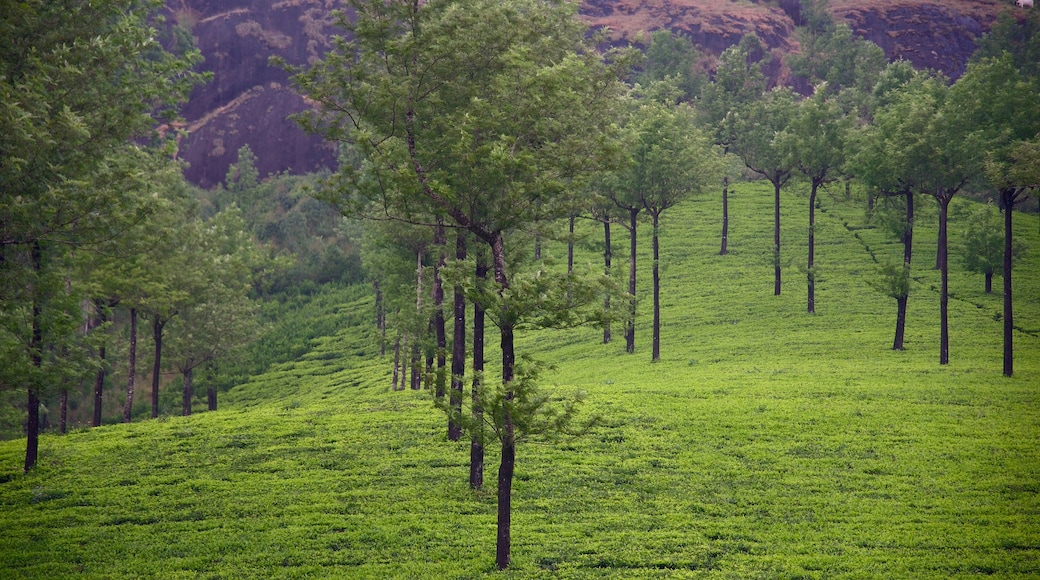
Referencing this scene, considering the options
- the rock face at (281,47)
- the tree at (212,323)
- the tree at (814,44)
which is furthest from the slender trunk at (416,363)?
the tree at (814,44)

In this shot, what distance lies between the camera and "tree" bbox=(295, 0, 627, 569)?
2002 cm

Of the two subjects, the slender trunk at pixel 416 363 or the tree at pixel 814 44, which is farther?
the tree at pixel 814 44

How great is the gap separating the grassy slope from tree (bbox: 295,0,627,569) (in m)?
3.62

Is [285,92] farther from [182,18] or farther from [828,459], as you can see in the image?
[828,459]

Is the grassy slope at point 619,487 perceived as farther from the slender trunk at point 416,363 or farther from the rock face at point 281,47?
the rock face at point 281,47

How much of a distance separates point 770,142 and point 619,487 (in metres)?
44.6

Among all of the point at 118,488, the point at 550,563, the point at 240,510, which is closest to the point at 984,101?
the point at 550,563

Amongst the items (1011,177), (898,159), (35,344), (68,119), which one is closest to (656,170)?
(898,159)

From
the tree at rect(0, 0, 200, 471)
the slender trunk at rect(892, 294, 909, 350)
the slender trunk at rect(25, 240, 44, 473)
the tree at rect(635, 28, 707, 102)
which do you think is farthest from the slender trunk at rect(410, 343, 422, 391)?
the tree at rect(635, 28, 707, 102)

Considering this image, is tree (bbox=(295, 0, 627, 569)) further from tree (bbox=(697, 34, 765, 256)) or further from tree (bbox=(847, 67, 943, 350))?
tree (bbox=(697, 34, 765, 256))

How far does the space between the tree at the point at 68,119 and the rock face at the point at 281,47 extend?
73676mm

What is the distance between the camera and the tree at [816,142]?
56625 millimetres

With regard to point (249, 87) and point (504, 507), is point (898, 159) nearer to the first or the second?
point (504, 507)

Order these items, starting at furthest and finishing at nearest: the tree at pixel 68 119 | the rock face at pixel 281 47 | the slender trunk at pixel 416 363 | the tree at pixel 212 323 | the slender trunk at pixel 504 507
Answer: the rock face at pixel 281 47 < the tree at pixel 212 323 < the tree at pixel 68 119 < the slender trunk at pixel 416 363 < the slender trunk at pixel 504 507
